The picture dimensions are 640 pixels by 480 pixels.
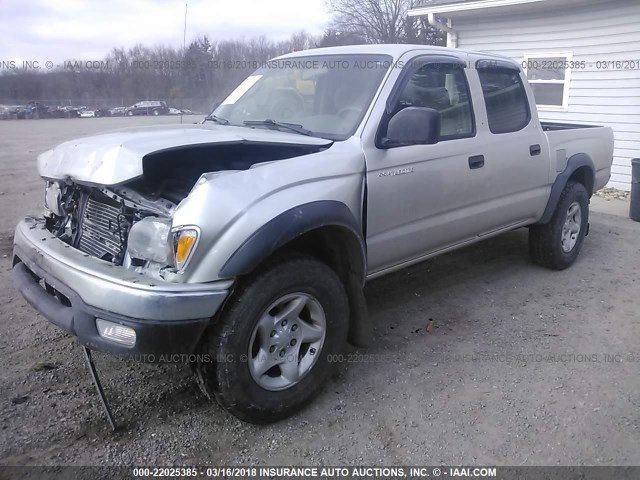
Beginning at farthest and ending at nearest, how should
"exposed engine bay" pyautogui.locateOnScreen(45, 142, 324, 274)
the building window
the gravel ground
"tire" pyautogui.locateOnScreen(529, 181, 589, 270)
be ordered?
the building window, "tire" pyautogui.locateOnScreen(529, 181, 589, 270), the gravel ground, "exposed engine bay" pyautogui.locateOnScreen(45, 142, 324, 274)

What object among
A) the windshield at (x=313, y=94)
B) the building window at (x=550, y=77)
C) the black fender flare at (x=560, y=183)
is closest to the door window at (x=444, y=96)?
the windshield at (x=313, y=94)

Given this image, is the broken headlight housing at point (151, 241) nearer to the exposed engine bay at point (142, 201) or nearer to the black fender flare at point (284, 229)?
the exposed engine bay at point (142, 201)

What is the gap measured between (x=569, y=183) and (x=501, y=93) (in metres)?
1.34

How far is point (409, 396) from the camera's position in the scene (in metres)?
3.21

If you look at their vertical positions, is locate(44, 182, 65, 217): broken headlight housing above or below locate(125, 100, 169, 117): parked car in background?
below

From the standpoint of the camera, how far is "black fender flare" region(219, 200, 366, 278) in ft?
Answer: 8.23

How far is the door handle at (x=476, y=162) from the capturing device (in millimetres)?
4023

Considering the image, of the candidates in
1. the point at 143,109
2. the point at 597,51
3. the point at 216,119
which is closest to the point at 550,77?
the point at 597,51

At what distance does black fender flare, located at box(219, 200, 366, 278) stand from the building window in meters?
8.51

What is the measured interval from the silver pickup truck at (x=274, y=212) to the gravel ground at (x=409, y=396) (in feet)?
0.93

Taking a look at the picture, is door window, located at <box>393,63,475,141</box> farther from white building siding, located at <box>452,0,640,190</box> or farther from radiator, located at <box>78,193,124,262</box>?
white building siding, located at <box>452,0,640,190</box>

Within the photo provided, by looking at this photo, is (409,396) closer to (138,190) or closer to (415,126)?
(415,126)

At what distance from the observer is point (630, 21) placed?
8914 mm

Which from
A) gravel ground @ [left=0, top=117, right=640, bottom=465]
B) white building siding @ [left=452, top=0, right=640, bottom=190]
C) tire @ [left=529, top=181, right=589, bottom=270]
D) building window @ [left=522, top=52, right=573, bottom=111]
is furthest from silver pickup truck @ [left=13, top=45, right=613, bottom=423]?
building window @ [left=522, top=52, right=573, bottom=111]
